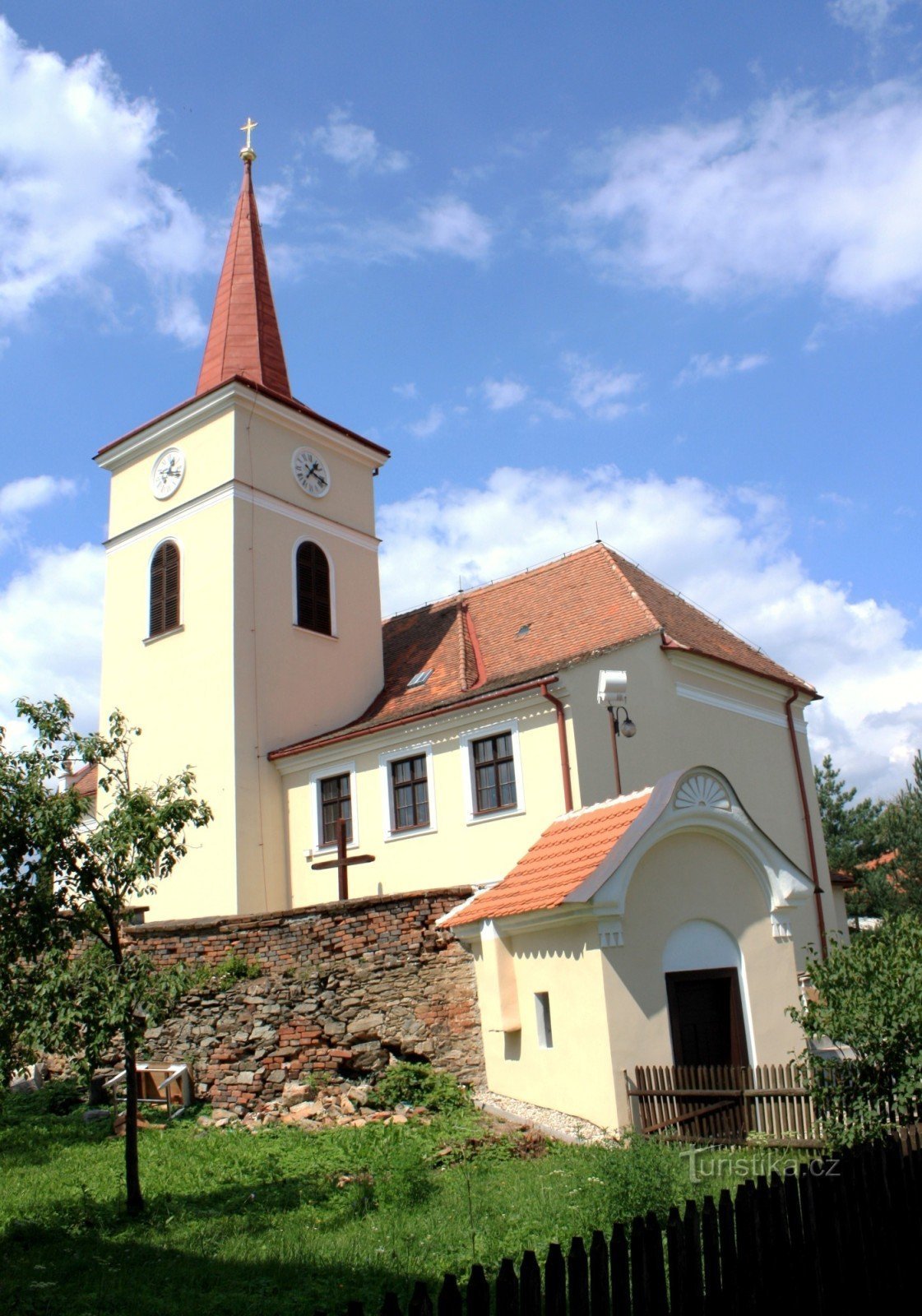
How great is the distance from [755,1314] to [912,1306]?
167cm

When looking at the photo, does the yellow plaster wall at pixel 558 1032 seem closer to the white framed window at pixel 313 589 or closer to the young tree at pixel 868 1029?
the young tree at pixel 868 1029

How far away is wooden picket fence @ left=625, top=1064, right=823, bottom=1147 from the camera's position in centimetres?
1031

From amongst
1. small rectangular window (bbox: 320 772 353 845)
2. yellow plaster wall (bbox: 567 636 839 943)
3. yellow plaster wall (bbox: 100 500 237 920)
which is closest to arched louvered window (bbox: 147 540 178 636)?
yellow plaster wall (bbox: 100 500 237 920)

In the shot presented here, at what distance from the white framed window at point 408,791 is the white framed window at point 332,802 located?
805 millimetres

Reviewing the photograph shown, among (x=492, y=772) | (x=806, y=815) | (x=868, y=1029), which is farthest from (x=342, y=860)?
(x=806, y=815)

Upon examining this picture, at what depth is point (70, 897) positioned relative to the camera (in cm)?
1065

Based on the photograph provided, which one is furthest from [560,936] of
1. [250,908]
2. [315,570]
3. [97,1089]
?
[315,570]

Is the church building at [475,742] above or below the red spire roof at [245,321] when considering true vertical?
below

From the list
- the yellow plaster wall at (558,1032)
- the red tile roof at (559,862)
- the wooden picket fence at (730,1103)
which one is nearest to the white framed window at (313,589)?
the red tile roof at (559,862)

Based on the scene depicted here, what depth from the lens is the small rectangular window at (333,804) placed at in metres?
21.0

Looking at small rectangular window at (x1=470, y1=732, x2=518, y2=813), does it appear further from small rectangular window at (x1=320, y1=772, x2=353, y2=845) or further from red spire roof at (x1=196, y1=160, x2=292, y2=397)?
red spire roof at (x1=196, y1=160, x2=292, y2=397)

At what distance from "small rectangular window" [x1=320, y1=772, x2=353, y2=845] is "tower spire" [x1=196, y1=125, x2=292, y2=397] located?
350 inches

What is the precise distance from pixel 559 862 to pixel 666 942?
5.41ft

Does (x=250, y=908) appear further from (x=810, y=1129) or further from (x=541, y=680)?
(x=810, y=1129)
